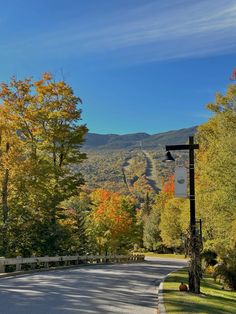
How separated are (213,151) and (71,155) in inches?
456

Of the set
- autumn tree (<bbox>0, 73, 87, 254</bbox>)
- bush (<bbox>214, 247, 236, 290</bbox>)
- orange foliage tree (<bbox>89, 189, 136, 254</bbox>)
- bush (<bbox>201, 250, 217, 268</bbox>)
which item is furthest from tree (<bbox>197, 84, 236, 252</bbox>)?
orange foliage tree (<bbox>89, 189, 136, 254</bbox>)

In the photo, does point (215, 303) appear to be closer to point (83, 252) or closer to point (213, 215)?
point (213, 215)

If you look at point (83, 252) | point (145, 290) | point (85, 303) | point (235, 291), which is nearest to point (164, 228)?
point (83, 252)

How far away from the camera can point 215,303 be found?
13.1 meters

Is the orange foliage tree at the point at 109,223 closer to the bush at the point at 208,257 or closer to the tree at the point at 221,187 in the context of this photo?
the bush at the point at 208,257

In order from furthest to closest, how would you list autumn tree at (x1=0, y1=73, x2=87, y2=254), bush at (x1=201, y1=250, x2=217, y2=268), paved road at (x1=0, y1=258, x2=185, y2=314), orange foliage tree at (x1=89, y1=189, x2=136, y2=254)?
orange foliage tree at (x1=89, y1=189, x2=136, y2=254)
bush at (x1=201, y1=250, x2=217, y2=268)
autumn tree at (x1=0, y1=73, x2=87, y2=254)
paved road at (x1=0, y1=258, x2=185, y2=314)

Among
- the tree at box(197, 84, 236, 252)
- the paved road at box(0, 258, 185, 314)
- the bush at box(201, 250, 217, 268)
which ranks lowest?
the bush at box(201, 250, 217, 268)

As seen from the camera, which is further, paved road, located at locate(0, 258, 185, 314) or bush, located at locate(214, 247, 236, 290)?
bush, located at locate(214, 247, 236, 290)

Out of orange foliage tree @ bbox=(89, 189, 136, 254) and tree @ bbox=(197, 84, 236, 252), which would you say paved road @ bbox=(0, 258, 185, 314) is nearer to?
tree @ bbox=(197, 84, 236, 252)

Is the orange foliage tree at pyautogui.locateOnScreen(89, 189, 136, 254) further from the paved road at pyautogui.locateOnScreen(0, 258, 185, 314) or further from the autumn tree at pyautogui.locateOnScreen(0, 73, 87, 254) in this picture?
the paved road at pyautogui.locateOnScreen(0, 258, 185, 314)

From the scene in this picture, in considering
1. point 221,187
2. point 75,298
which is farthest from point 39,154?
point 75,298

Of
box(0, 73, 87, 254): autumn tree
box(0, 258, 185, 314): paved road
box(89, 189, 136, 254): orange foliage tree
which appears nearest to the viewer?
box(0, 258, 185, 314): paved road

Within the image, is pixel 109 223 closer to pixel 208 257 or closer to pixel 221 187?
pixel 208 257

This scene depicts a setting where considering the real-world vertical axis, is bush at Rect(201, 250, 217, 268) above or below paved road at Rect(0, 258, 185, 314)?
below
